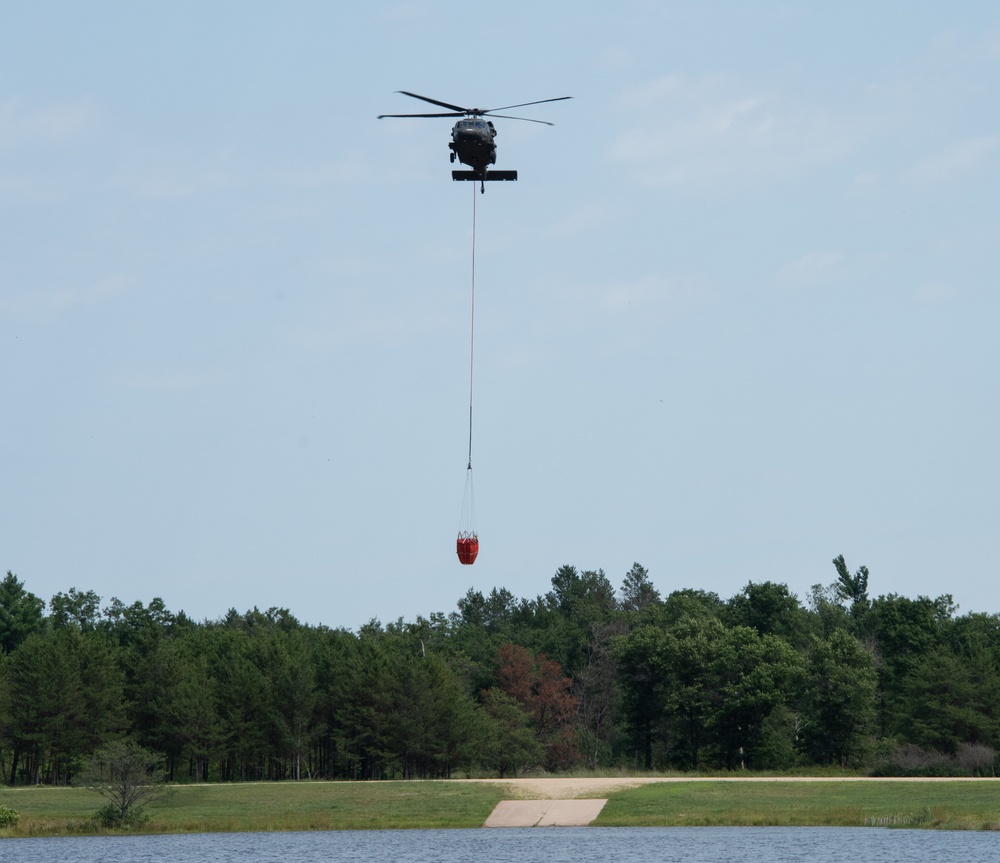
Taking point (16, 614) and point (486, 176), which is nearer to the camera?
point (486, 176)

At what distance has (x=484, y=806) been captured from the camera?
67750 mm

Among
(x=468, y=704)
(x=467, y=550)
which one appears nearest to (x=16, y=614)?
(x=468, y=704)

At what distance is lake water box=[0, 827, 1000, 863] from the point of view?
5269cm

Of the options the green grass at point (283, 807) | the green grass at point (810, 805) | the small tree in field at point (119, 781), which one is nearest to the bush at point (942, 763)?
the green grass at point (810, 805)

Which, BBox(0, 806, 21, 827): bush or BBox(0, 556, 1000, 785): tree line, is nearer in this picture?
BBox(0, 806, 21, 827): bush

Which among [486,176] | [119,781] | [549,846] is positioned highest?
[486,176]

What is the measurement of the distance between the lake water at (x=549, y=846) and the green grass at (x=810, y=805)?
53cm

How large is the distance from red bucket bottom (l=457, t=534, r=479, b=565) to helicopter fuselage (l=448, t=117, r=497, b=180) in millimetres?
12538

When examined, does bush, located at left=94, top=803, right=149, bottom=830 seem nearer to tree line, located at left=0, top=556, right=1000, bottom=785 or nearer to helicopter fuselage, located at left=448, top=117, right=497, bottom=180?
tree line, located at left=0, top=556, right=1000, bottom=785

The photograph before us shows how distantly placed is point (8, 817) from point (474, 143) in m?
40.4

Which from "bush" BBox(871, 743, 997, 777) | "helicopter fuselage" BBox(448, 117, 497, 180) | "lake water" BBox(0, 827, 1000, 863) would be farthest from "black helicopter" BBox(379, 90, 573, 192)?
"bush" BBox(871, 743, 997, 777)

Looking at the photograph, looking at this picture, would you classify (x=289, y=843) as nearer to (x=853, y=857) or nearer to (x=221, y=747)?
(x=853, y=857)

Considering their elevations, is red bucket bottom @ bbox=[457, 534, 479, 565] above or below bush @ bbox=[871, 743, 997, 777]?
above

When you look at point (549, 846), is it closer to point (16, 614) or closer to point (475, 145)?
point (475, 145)
